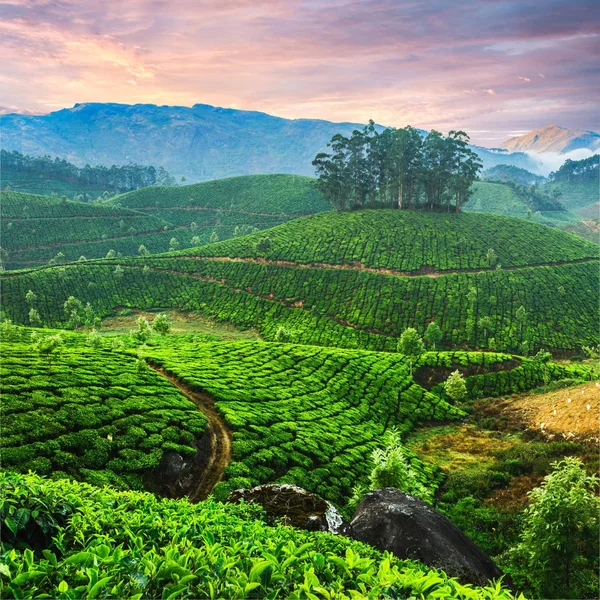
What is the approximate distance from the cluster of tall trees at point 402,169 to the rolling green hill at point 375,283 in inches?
468

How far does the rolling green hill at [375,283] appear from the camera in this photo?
72.8 meters

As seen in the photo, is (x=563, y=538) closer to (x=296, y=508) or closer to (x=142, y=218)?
(x=296, y=508)

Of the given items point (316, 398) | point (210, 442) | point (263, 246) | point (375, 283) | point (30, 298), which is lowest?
point (316, 398)

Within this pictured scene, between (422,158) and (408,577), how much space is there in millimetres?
124697

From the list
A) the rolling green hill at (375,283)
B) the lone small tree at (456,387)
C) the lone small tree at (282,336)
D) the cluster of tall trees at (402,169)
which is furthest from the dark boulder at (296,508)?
the cluster of tall trees at (402,169)

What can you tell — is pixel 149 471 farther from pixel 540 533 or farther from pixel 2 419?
pixel 540 533

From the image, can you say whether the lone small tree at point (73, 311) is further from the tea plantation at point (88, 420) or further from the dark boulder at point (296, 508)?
the dark boulder at point (296, 508)

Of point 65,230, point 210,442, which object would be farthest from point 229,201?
point 210,442

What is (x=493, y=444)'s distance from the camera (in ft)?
120

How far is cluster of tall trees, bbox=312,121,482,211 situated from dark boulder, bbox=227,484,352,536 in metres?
106

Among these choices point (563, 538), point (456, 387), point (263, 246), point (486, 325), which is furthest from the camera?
point (263, 246)

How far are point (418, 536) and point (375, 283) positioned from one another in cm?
7097

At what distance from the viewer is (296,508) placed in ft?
49.3

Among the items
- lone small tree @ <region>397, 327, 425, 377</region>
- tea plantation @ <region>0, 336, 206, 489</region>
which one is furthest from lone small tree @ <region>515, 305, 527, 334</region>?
tea plantation @ <region>0, 336, 206, 489</region>
